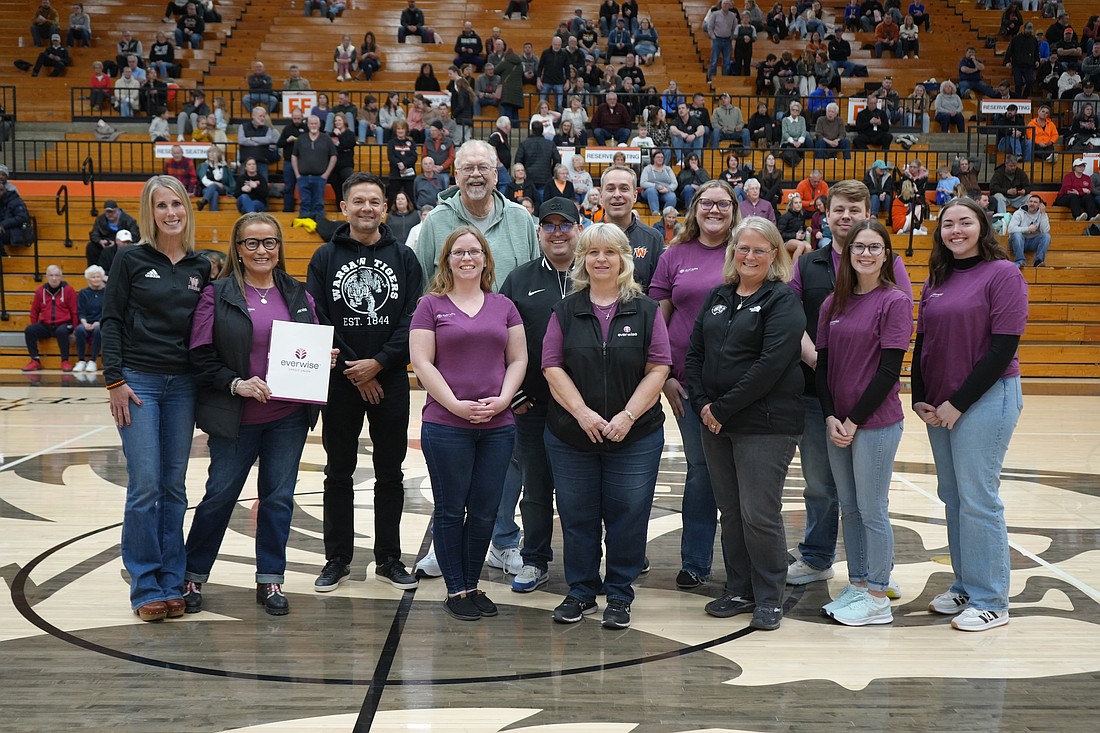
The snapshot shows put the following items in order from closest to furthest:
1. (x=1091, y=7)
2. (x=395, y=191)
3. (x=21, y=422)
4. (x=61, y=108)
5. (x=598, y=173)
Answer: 1. (x=21, y=422)
2. (x=395, y=191)
3. (x=598, y=173)
4. (x=61, y=108)
5. (x=1091, y=7)

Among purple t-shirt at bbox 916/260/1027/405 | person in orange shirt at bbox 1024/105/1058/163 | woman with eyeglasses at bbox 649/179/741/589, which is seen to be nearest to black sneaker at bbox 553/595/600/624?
woman with eyeglasses at bbox 649/179/741/589

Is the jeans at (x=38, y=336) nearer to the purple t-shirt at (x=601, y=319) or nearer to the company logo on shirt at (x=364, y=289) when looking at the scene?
the company logo on shirt at (x=364, y=289)

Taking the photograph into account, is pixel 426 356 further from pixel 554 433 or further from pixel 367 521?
pixel 367 521

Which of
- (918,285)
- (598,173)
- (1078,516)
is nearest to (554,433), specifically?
(1078,516)

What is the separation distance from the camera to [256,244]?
4.39m

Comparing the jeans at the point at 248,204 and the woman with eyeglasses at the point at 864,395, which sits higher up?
the jeans at the point at 248,204

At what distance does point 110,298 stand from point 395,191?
31.2ft

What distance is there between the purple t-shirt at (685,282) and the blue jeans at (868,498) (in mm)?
796

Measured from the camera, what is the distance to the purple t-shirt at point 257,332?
4316mm

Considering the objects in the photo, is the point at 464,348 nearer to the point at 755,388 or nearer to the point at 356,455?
the point at 356,455

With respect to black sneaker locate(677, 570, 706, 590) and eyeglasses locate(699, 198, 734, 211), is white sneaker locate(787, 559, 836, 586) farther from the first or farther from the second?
eyeglasses locate(699, 198, 734, 211)

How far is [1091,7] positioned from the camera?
75.8ft

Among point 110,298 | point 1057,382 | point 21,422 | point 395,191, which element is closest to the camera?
point 110,298

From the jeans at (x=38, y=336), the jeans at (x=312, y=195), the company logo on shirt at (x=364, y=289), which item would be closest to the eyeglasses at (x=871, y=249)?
the company logo on shirt at (x=364, y=289)
